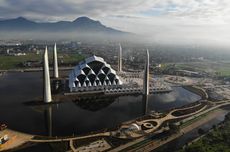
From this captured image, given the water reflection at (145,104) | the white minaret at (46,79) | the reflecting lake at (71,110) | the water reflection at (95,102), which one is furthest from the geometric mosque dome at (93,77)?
the white minaret at (46,79)

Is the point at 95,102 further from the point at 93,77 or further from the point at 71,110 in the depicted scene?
the point at 93,77

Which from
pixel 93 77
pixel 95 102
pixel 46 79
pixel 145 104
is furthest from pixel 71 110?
pixel 145 104

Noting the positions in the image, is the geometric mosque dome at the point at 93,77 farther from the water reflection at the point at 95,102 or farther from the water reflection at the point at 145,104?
the water reflection at the point at 145,104

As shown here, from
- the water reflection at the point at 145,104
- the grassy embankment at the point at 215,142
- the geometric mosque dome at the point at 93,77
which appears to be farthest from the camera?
the geometric mosque dome at the point at 93,77

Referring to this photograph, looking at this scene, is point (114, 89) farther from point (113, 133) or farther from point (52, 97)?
point (113, 133)

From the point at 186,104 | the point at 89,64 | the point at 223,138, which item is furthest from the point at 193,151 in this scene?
the point at 89,64

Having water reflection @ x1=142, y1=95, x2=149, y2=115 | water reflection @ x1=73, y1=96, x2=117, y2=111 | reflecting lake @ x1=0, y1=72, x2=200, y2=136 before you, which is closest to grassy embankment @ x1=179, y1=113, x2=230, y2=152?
reflecting lake @ x1=0, y1=72, x2=200, y2=136

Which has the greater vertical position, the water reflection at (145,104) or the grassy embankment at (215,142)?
the water reflection at (145,104)

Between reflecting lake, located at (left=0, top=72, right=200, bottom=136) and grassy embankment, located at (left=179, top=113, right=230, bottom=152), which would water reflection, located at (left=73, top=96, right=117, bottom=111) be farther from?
grassy embankment, located at (left=179, top=113, right=230, bottom=152)
